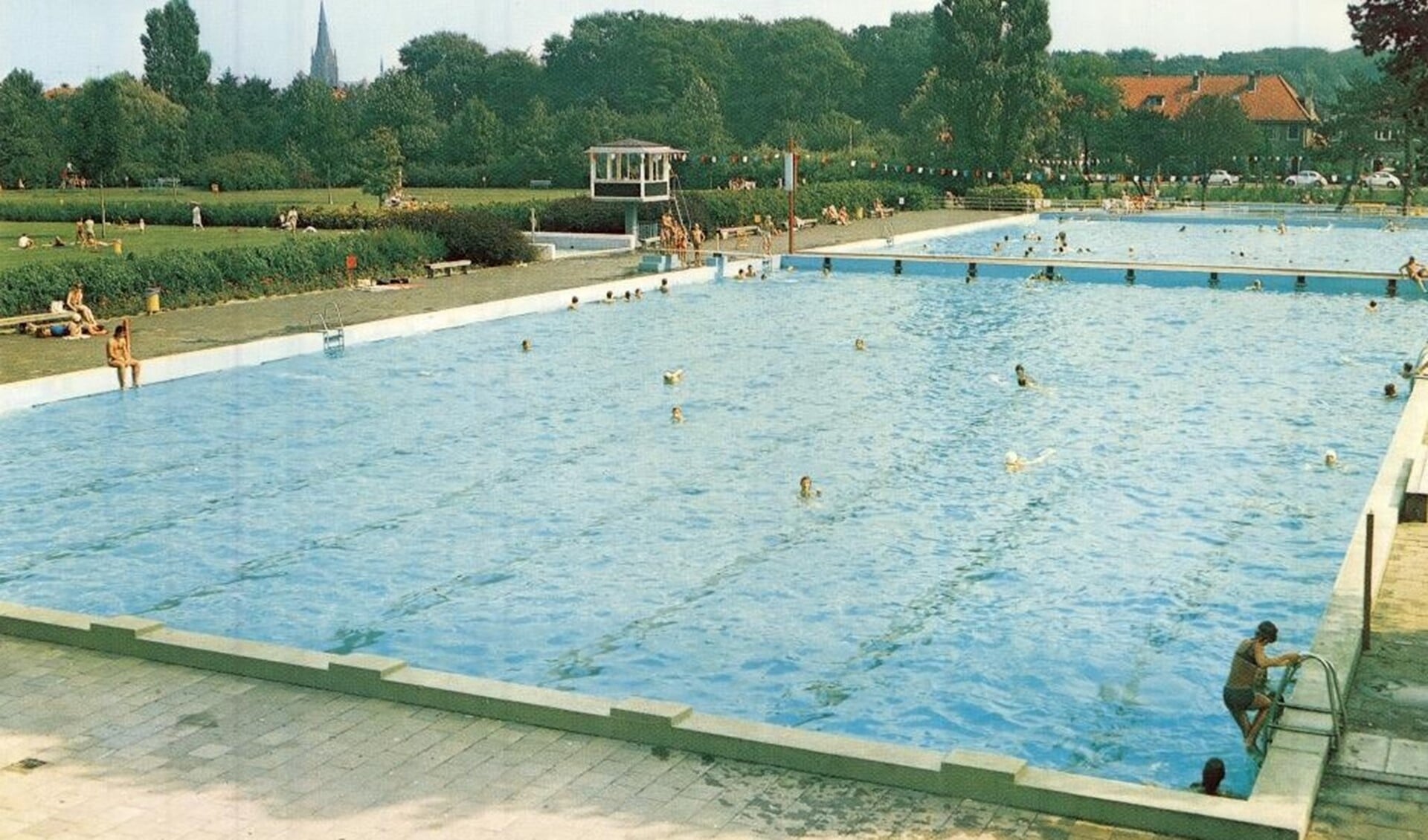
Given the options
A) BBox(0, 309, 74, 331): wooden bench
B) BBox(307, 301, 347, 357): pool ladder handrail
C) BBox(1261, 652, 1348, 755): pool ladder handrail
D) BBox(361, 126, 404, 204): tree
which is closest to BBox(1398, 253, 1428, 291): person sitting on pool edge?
BBox(307, 301, 347, 357): pool ladder handrail

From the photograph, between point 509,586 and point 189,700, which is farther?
point 509,586

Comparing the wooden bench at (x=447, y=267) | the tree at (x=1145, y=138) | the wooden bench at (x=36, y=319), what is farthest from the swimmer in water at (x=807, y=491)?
the tree at (x=1145, y=138)

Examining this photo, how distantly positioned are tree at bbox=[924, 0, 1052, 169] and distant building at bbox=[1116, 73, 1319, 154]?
2676 cm

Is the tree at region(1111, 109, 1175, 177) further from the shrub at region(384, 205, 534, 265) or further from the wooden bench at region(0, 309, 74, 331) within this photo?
the wooden bench at region(0, 309, 74, 331)

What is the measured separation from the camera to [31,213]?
58156 mm

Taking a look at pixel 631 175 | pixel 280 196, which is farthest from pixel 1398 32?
pixel 280 196

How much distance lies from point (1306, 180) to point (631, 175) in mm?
52261

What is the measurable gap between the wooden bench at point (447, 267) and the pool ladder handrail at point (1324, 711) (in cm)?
3061

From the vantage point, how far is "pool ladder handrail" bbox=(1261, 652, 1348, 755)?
28.5ft

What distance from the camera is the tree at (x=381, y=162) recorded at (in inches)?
2258

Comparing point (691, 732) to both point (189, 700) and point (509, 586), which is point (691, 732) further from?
point (509, 586)

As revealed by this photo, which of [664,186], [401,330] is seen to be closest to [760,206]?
[664,186]

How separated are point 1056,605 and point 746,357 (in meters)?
14.3

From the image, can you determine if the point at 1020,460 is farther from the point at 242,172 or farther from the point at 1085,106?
the point at 1085,106
